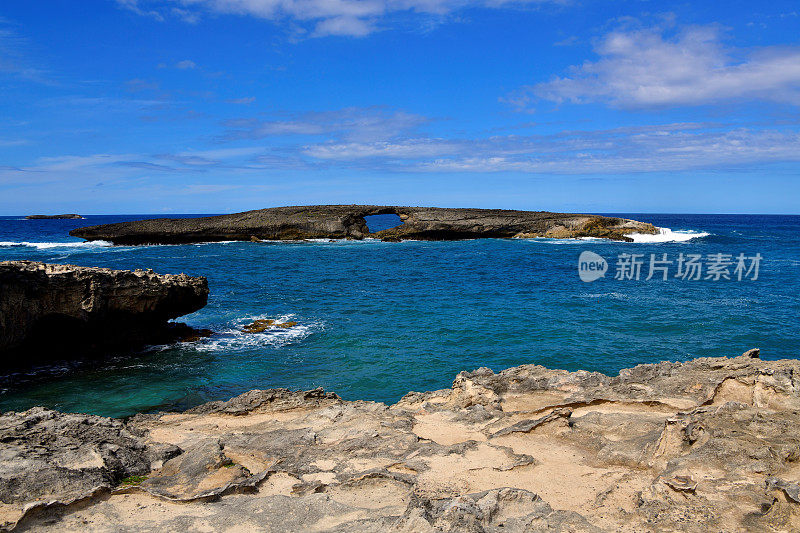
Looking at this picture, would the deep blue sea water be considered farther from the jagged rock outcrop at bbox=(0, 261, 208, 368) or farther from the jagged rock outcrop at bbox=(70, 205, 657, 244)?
the jagged rock outcrop at bbox=(70, 205, 657, 244)

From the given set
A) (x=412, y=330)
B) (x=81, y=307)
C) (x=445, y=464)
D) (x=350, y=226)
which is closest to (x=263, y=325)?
(x=412, y=330)

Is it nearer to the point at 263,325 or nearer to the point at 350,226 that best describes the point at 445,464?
the point at 263,325

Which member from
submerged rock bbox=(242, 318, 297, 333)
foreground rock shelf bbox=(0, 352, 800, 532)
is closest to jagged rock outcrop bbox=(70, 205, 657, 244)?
submerged rock bbox=(242, 318, 297, 333)

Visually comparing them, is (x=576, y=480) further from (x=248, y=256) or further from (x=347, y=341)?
(x=248, y=256)

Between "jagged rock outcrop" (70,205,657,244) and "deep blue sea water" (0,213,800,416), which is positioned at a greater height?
"jagged rock outcrop" (70,205,657,244)

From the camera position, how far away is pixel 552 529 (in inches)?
214

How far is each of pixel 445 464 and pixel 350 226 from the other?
58.6 m

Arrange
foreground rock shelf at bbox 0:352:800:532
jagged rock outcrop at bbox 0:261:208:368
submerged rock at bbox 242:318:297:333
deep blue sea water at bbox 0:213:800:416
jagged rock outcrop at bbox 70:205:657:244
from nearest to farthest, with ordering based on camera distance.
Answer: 1. foreground rock shelf at bbox 0:352:800:532
2. jagged rock outcrop at bbox 0:261:208:368
3. deep blue sea water at bbox 0:213:800:416
4. submerged rock at bbox 242:318:297:333
5. jagged rock outcrop at bbox 70:205:657:244

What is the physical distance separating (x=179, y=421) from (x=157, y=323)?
963 cm

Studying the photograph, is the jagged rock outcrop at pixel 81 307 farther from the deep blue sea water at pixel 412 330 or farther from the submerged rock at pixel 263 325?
the submerged rock at pixel 263 325

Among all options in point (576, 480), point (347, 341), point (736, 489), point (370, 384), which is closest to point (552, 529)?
point (576, 480)

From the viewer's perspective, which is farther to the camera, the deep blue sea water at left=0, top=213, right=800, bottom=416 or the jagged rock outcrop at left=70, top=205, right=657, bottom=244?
the jagged rock outcrop at left=70, top=205, right=657, bottom=244

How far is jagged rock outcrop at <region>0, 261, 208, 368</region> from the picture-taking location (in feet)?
47.0

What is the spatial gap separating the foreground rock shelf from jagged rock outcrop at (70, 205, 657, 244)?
178 ft
